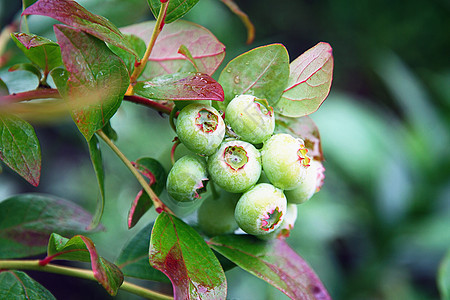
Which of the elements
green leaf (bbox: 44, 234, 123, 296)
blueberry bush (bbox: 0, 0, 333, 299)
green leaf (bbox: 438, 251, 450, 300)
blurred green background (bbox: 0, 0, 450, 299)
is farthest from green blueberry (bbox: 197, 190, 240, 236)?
blurred green background (bbox: 0, 0, 450, 299)

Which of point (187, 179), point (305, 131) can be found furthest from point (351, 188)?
point (187, 179)

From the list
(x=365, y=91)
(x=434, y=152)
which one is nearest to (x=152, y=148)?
(x=434, y=152)

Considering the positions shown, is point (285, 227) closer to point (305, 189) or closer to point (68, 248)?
point (305, 189)

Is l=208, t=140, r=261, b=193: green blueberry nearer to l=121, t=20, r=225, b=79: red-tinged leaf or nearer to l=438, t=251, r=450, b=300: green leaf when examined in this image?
l=121, t=20, r=225, b=79: red-tinged leaf

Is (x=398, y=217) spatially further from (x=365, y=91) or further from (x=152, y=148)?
(x=365, y=91)

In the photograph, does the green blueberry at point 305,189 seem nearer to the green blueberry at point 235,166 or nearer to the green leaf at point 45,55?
the green blueberry at point 235,166

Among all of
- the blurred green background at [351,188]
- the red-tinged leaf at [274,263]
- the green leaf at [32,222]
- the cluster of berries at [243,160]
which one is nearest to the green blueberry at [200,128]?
the cluster of berries at [243,160]
